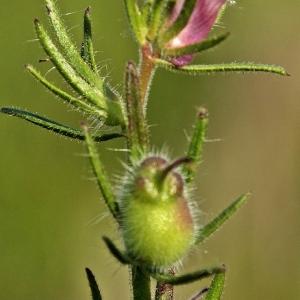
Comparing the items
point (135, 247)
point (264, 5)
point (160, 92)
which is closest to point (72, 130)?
point (135, 247)

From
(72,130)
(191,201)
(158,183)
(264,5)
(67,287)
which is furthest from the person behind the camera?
(264,5)

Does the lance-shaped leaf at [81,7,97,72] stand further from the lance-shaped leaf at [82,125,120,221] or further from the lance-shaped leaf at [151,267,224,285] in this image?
the lance-shaped leaf at [151,267,224,285]

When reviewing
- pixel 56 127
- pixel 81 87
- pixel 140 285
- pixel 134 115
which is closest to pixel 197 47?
pixel 134 115

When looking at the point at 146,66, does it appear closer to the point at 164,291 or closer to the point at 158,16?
the point at 158,16

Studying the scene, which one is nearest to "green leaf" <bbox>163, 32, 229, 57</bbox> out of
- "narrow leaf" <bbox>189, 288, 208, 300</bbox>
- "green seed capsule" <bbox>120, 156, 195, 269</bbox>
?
"green seed capsule" <bbox>120, 156, 195, 269</bbox>

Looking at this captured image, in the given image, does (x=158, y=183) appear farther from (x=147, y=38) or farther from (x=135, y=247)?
(x=147, y=38)

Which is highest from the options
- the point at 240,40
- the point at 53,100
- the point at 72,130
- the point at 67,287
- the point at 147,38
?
the point at 240,40

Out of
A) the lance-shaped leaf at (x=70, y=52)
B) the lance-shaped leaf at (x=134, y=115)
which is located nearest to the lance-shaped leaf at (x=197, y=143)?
the lance-shaped leaf at (x=134, y=115)
